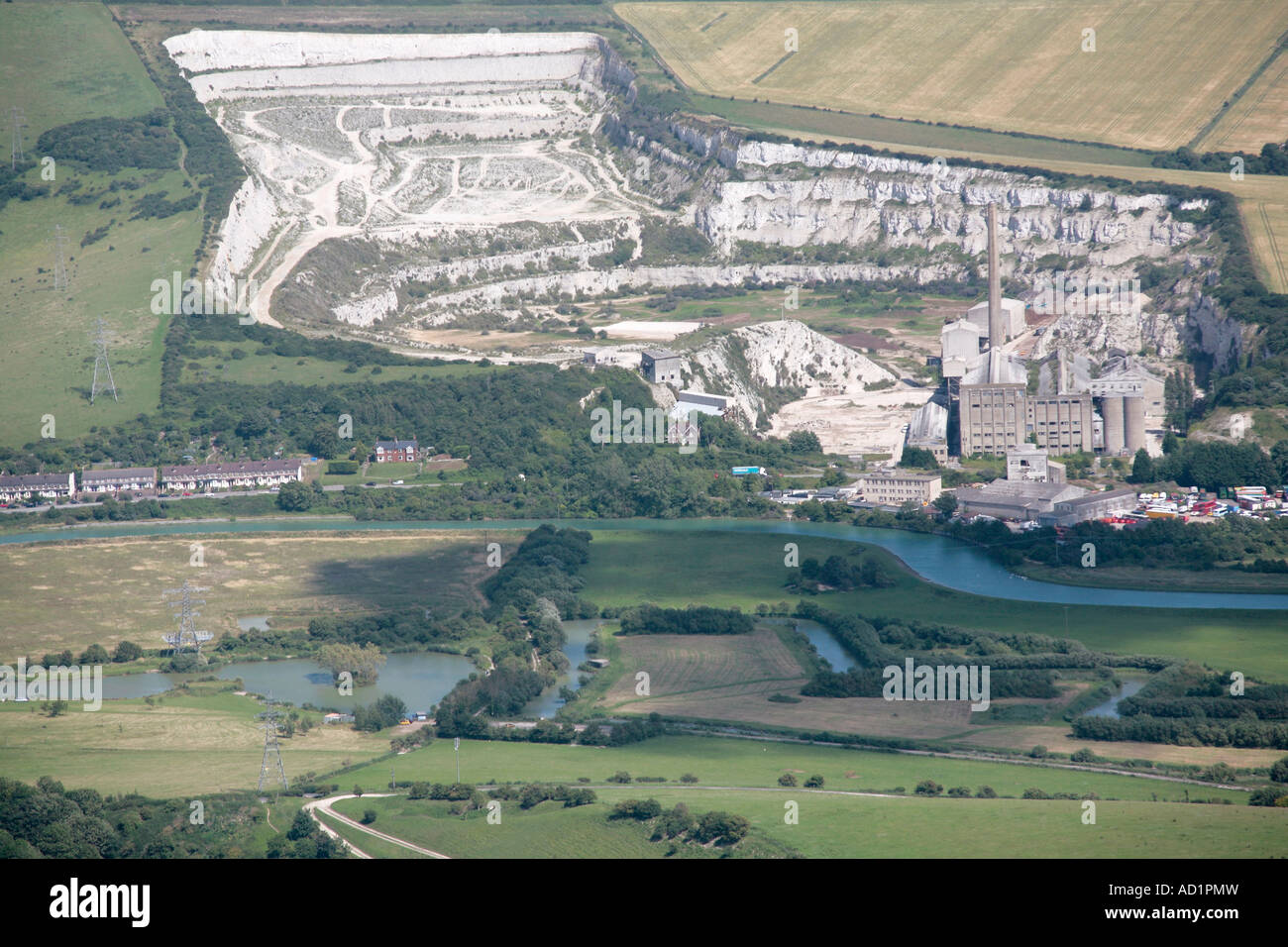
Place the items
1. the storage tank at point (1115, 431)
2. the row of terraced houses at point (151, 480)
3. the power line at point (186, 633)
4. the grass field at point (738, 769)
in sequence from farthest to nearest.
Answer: the row of terraced houses at point (151, 480) → the storage tank at point (1115, 431) → the power line at point (186, 633) → the grass field at point (738, 769)

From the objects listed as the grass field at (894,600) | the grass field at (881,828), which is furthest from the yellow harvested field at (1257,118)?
the grass field at (881,828)

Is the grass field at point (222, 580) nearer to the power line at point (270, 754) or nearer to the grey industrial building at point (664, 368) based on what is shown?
the power line at point (270, 754)

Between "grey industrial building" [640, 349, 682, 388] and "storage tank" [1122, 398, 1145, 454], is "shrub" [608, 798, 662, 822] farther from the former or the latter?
"grey industrial building" [640, 349, 682, 388]

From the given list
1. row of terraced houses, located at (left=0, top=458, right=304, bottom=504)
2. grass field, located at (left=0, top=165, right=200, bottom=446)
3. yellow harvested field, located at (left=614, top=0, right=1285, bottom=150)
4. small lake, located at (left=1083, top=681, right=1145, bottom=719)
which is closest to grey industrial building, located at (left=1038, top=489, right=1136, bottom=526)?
small lake, located at (left=1083, top=681, right=1145, bottom=719)

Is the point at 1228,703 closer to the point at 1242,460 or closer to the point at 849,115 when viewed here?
the point at 1242,460
